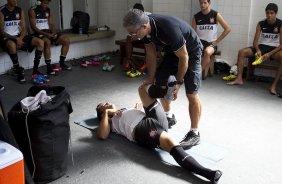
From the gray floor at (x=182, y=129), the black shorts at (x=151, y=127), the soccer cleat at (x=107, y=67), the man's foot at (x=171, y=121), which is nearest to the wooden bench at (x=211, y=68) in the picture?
the gray floor at (x=182, y=129)

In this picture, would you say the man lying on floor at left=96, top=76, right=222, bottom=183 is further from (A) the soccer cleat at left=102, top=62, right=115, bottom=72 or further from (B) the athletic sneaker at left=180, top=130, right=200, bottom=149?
(A) the soccer cleat at left=102, top=62, right=115, bottom=72

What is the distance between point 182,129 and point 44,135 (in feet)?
4.86

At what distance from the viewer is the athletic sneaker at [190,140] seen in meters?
2.93

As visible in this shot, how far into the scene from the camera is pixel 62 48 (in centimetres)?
561

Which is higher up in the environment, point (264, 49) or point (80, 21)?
point (80, 21)

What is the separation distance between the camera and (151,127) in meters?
2.70

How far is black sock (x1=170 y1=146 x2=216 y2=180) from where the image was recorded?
7.89 ft

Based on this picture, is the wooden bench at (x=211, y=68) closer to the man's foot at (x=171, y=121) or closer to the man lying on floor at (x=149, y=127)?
the man's foot at (x=171, y=121)

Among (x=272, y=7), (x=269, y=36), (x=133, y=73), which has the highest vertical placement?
(x=272, y=7)

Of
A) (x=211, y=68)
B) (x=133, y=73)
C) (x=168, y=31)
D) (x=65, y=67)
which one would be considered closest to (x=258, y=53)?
(x=211, y=68)

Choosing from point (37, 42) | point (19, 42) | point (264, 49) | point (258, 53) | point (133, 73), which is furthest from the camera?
point (133, 73)

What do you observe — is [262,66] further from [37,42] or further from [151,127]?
[37,42]

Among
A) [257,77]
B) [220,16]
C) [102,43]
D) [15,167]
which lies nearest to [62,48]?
[102,43]

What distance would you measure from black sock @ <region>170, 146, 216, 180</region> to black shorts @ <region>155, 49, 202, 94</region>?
0.60m
